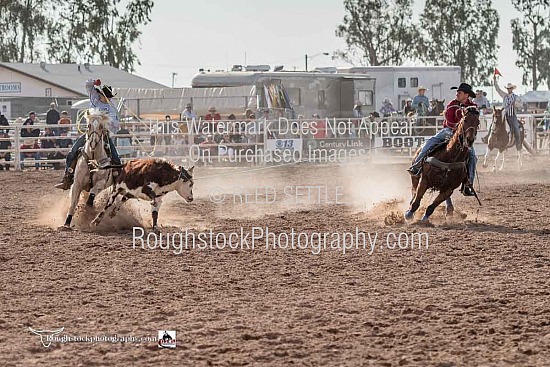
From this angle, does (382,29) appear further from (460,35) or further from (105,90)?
(105,90)

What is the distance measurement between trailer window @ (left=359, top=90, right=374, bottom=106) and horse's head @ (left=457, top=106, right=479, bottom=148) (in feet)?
65.1

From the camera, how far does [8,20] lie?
Answer: 168ft

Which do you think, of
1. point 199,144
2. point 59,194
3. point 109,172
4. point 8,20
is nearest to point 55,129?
point 199,144

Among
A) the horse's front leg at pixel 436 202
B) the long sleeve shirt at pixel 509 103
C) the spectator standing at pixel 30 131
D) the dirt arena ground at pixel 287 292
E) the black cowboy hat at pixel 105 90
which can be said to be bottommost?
the dirt arena ground at pixel 287 292

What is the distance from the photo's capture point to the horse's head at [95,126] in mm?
10672

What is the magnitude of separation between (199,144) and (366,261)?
44.0 ft

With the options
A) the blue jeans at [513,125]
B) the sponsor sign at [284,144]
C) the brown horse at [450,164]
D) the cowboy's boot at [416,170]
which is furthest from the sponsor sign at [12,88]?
the brown horse at [450,164]

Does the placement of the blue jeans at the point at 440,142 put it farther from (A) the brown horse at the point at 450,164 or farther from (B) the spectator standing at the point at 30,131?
(B) the spectator standing at the point at 30,131

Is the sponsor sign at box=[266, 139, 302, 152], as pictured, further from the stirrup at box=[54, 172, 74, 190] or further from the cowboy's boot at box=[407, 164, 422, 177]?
the cowboy's boot at box=[407, 164, 422, 177]

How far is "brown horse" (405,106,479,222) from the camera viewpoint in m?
10.2

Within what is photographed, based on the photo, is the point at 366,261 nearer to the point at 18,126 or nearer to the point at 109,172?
the point at 109,172

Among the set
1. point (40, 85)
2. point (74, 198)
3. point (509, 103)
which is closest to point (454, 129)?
point (74, 198)

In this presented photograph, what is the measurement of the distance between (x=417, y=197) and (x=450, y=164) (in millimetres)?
584

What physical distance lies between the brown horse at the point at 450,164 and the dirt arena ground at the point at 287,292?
0.41 m
